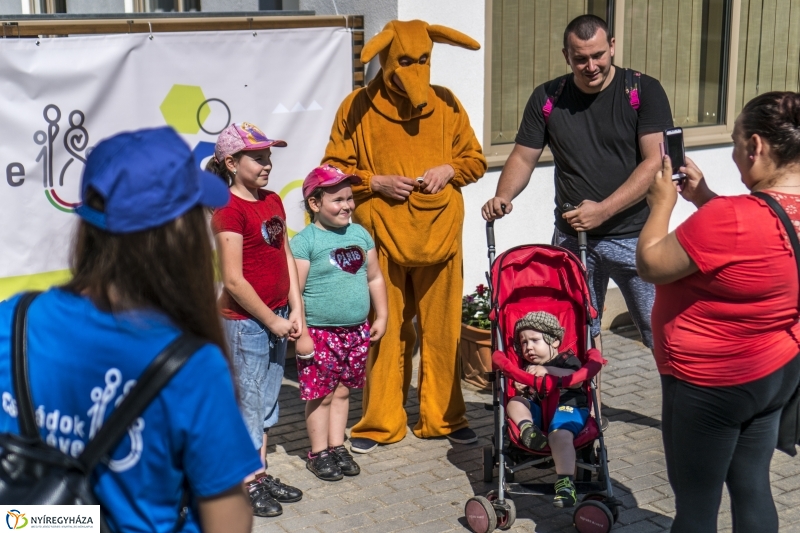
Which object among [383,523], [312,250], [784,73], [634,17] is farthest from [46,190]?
[784,73]

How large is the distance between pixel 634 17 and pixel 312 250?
439 centimetres

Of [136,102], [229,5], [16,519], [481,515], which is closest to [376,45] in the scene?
[136,102]

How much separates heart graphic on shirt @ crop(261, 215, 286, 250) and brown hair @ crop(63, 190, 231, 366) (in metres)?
2.69

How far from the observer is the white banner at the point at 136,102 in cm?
535

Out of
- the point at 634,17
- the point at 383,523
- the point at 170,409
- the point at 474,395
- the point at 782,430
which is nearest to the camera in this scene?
the point at 170,409

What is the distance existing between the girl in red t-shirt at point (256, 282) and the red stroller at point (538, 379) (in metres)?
1.01

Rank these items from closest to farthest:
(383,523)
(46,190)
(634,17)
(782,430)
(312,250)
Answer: (782,430), (383,523), (312,250), (46,190), (634,17)

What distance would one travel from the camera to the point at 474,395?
6320 mm

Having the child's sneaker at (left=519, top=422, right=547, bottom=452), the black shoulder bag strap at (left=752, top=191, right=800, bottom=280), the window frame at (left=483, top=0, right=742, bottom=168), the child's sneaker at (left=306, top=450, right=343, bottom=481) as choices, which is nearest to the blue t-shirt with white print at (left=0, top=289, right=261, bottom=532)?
the black shoulder bag strap at (left=752, top=191, right=800, bottom=280)

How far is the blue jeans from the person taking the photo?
17.1 ft

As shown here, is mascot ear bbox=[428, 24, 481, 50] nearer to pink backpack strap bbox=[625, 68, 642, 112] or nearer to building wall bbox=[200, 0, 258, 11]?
pink backpack strap bbox=[625, 68, 642, 112]

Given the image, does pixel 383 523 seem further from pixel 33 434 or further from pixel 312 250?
pixel 33 434

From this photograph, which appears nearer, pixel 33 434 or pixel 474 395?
pixel 33 434

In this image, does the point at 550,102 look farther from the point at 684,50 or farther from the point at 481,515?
the point at 684,50
